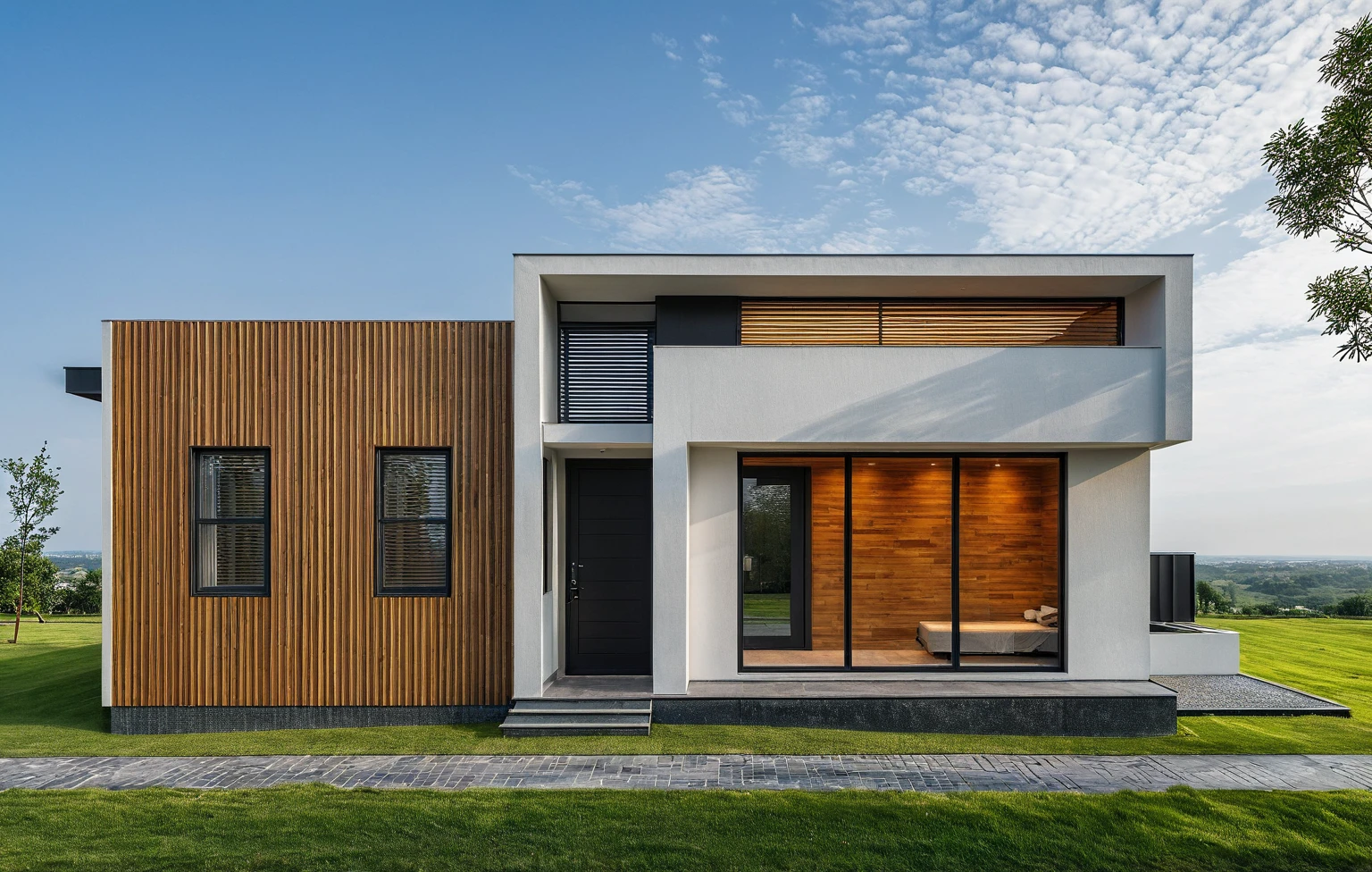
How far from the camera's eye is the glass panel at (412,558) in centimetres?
805

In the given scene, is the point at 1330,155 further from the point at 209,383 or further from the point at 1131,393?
the point at 209,383

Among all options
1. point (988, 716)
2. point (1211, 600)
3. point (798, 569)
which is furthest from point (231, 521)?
point (1211, 600)

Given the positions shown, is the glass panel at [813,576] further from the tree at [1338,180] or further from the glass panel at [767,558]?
the tree at [1338,180]

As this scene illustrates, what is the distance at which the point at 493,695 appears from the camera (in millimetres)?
7926

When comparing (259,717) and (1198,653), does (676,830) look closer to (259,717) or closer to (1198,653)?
(259,717)

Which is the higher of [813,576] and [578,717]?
[813,576]

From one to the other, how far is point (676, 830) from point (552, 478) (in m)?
4.44

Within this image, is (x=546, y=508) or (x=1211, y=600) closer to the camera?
(x=546, y=508)

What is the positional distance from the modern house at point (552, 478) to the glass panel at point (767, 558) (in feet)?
0.95

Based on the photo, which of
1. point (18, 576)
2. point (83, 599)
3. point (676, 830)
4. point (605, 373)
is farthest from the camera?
point (83, 599)

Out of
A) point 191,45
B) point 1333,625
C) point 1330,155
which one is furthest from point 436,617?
point 1333,625

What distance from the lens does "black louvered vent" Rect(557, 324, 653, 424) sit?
347 inches

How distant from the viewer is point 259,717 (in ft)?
25.7

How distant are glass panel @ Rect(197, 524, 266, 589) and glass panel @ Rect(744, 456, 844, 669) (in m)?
5.73
